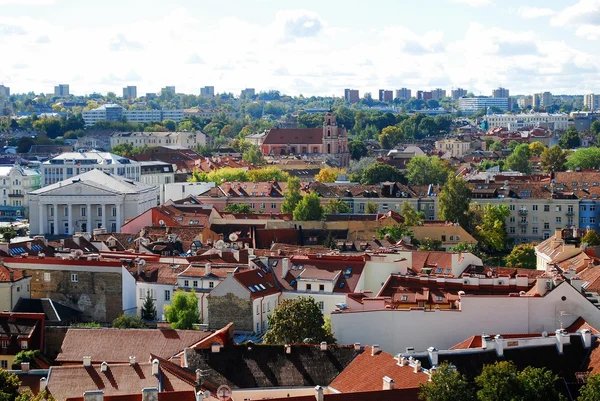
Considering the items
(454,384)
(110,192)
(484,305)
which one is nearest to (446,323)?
(484,305)

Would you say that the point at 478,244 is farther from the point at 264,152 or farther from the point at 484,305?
the point at 264,152

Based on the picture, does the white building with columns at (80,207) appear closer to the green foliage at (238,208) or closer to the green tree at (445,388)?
the green foliage at (238,208)

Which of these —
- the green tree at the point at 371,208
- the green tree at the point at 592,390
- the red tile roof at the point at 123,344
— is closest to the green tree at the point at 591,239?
the green tree at the point at 371,208

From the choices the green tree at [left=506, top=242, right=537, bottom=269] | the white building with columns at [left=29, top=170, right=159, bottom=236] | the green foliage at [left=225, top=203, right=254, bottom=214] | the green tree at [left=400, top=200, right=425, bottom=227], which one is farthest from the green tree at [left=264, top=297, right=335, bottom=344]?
the white building with columns at [left=29, top=170, right=159, bottom=236]

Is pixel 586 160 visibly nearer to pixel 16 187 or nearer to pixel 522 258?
pixel 16 187

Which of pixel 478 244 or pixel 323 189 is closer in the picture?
pixel 478 244

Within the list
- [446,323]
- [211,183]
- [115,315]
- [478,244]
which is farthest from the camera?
[211,183]

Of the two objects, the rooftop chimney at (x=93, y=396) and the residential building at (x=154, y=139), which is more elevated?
the rooftop chimney at (x=93, y=396)
